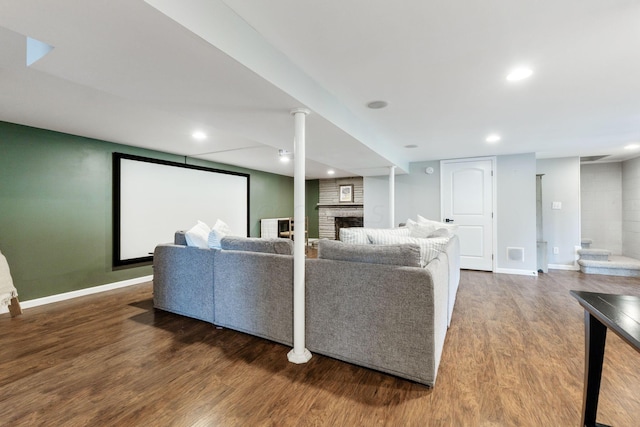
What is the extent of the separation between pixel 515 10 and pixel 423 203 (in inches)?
178

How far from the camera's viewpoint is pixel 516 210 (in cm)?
504

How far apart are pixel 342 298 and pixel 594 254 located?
5.70 meters

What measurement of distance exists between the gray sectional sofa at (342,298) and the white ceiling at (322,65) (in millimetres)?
1198

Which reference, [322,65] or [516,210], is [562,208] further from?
[322,65]

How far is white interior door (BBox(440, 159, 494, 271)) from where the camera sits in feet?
17.2

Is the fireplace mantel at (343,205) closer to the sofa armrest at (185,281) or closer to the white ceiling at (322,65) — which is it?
the white ceiling at (322,65)

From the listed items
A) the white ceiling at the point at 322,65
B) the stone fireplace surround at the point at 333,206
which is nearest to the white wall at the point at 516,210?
the white ceiling at the point at 322,65

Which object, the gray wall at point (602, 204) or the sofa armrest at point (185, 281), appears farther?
the gray wall at point (602, 204)

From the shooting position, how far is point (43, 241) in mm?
3500

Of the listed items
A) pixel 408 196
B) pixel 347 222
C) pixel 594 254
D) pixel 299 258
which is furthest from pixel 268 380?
pixel 347 222

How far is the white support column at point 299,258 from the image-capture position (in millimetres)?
2078

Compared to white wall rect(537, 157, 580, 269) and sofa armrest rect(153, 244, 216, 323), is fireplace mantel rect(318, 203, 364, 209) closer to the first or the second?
white wall rect(537, 157, 580, 269)

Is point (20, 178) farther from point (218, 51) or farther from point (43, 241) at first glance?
point (218, 51)

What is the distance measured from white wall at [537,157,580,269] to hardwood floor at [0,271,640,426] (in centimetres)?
326
